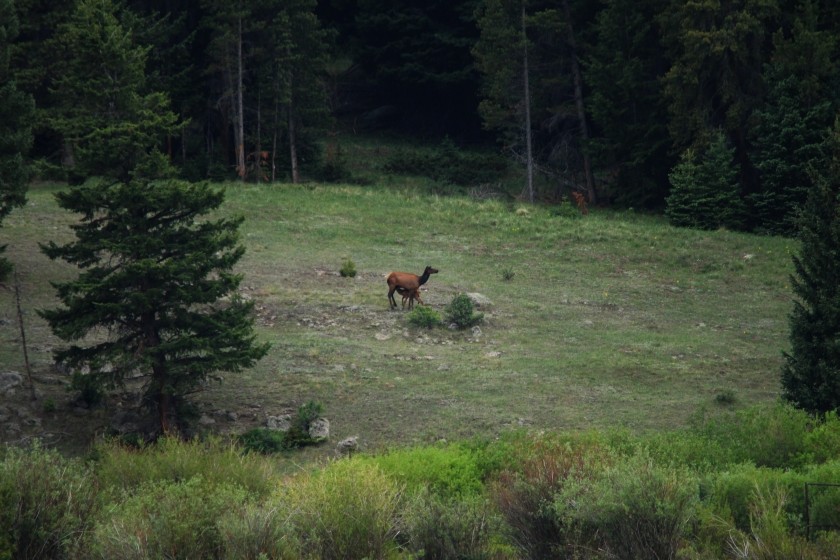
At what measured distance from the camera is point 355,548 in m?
14.2

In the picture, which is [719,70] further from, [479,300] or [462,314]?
[462,314]

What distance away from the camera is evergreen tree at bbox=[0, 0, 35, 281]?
2683 centimetres

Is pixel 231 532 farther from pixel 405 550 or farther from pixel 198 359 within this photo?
pixel 198 359

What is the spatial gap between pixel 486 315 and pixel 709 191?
1647 centimetres

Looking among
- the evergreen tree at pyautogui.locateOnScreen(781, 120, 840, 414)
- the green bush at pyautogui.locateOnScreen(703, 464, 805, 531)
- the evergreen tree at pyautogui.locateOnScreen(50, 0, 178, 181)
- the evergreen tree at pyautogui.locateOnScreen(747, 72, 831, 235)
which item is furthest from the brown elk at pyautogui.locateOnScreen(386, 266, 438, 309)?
the evergreen tree at pyautogui.locateOnScreen(747, 72, 831, 235)

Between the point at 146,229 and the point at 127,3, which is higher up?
the point at 127,3

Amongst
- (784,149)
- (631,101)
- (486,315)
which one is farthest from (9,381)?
(631,101)

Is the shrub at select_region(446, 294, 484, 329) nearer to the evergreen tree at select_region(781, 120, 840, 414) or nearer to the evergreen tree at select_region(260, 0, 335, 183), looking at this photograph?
the evergreen tree at select_region(781, 120, 840, 414)

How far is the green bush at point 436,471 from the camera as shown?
57.3 ft

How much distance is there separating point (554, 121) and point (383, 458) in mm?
35069

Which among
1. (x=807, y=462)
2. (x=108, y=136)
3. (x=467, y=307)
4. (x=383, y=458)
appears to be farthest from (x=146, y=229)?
(x=807, y=462)

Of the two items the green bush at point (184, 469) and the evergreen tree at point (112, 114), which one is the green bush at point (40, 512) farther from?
the evergreen tree at point (112, 114)

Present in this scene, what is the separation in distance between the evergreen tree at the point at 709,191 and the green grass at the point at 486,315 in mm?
1472

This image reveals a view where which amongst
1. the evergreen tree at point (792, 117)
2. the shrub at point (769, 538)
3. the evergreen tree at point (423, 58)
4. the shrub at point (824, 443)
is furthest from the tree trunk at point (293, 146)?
the shrub at point (769, 538)
